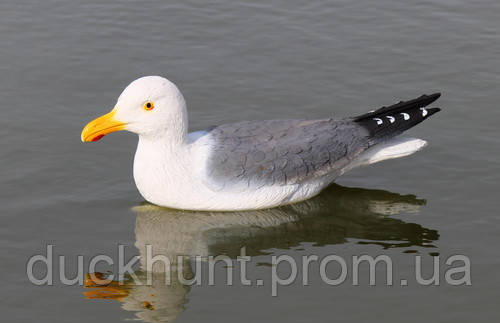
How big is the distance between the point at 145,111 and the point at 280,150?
1492 mm

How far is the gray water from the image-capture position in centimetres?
860

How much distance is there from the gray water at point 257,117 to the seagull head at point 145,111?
0.95 meters

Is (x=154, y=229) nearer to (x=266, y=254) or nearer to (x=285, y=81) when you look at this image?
(x=266, y=254)

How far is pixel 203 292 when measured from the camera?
864cm

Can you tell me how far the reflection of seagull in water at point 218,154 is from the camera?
9.65 meters

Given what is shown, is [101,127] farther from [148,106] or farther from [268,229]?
[268,229]

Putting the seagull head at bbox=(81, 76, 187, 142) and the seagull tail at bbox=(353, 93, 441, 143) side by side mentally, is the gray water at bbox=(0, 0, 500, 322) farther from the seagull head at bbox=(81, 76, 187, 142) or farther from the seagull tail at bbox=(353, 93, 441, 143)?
the seagull head at bbox=(81, 76, 187, 142)

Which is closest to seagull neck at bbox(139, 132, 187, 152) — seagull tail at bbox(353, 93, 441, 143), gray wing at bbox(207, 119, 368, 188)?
gray wing at bbox(207, 119, 368, 188)

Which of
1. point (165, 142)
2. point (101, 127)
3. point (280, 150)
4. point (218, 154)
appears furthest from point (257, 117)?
point (101, 127)

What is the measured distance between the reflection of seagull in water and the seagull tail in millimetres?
269

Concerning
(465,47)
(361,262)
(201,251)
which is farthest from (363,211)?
(465,47)

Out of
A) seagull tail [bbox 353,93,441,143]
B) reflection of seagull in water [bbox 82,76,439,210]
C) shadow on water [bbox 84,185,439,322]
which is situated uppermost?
seagull tail [bbox 353,93,441,143]

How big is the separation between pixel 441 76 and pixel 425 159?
2.10 m

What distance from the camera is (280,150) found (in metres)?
9.99
